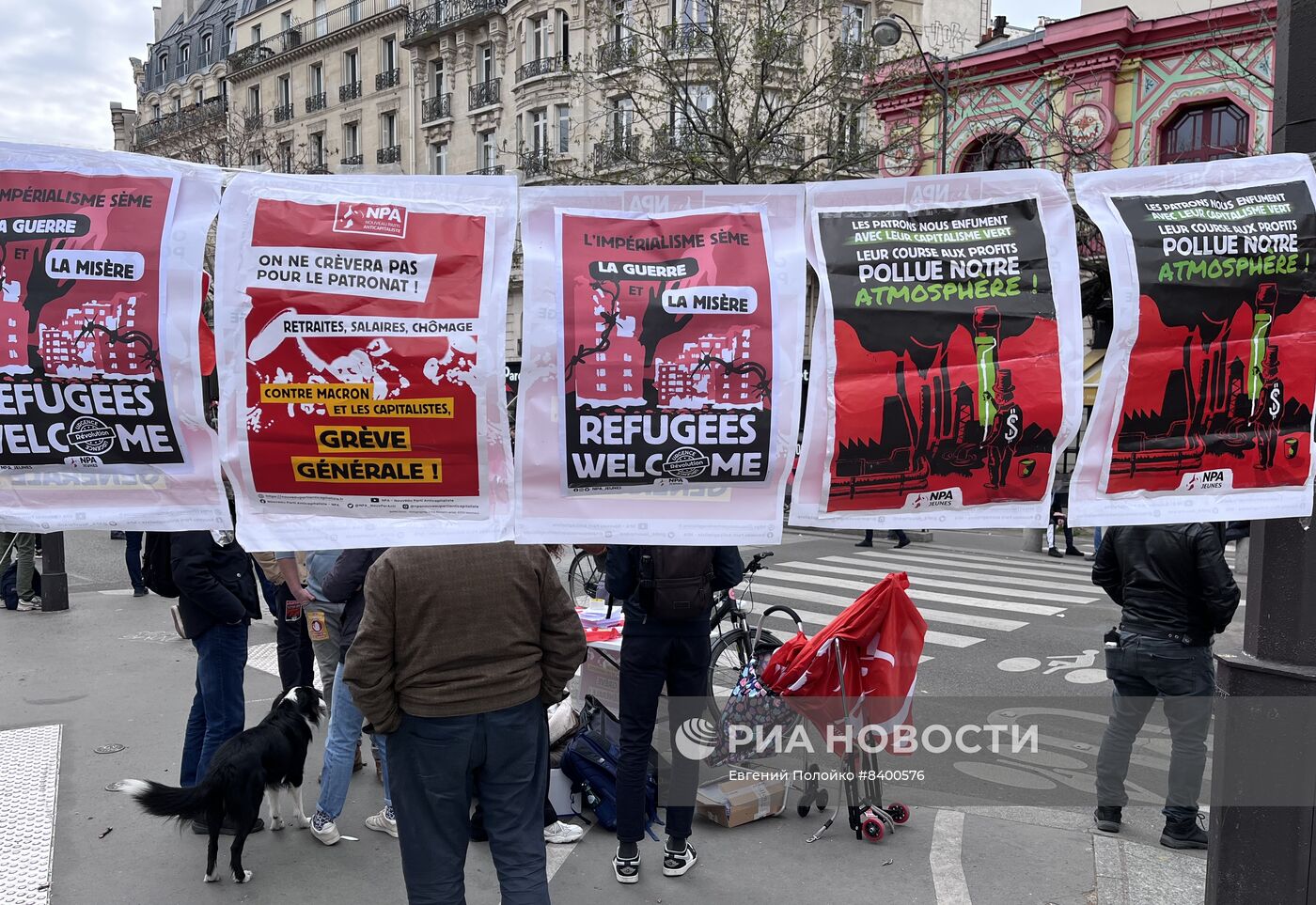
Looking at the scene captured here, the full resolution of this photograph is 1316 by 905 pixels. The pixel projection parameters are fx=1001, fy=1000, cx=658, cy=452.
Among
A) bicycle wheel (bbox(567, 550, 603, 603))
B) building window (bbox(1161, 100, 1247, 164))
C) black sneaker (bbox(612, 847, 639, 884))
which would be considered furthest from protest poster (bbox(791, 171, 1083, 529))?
building window (bbox(1161, 100, 1247, 164))

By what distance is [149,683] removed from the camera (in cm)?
739

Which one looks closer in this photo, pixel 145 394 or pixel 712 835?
pixel 145 394

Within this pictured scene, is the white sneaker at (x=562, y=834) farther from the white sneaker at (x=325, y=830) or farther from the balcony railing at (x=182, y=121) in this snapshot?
the balcony railing at (x=182, y=121)

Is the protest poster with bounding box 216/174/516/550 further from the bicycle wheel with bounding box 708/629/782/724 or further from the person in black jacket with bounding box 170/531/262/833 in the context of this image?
the bicycle wheel with bounding box 708/629/782/724

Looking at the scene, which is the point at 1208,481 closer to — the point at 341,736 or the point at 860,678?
the point at 860,678

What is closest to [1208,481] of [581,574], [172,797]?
[172,797]

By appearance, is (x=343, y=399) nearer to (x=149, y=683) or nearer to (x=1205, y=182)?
(x=1205, y=182)

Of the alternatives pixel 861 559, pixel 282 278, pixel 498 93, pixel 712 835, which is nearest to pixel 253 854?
pixel 712 835

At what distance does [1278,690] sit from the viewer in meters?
2.96

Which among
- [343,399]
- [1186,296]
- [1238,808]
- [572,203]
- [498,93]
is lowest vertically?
[1238,808]

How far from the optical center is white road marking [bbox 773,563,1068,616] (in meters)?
11.1

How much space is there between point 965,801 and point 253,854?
11.9 ft

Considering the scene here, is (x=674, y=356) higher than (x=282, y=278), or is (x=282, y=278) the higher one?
(x=282, y=278)

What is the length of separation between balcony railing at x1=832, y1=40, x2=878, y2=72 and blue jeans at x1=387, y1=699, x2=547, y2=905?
15.9 meters
